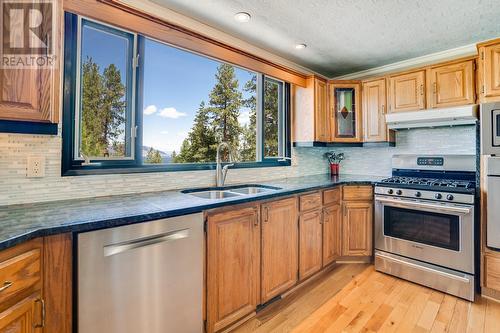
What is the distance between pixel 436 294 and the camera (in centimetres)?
230

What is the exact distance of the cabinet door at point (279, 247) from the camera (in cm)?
202

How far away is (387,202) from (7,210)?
10.1ft

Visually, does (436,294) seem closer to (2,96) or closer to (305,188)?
(305,188)

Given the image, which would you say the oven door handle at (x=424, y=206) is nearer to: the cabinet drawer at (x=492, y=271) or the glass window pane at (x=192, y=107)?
the cabinet drawer at (x=492, y=271)

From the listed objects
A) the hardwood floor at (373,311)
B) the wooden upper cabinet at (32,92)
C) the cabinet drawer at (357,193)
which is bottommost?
the hardwood floor at (373,311)

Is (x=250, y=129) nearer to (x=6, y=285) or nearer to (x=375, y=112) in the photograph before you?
(x=375, y=112)

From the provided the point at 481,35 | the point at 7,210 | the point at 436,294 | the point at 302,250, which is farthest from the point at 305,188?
the point at 481,35

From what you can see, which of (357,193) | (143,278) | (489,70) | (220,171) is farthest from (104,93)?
(489,70)

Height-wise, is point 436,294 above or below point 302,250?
below

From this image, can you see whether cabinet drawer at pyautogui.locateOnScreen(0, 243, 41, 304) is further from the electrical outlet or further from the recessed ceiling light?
the recessed ceiling light

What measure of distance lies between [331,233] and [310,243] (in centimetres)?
45

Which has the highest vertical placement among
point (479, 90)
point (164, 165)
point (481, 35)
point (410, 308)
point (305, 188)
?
point (481, 35)

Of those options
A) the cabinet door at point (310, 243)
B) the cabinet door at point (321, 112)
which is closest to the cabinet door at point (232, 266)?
the cabinet door at point (310, 243)
